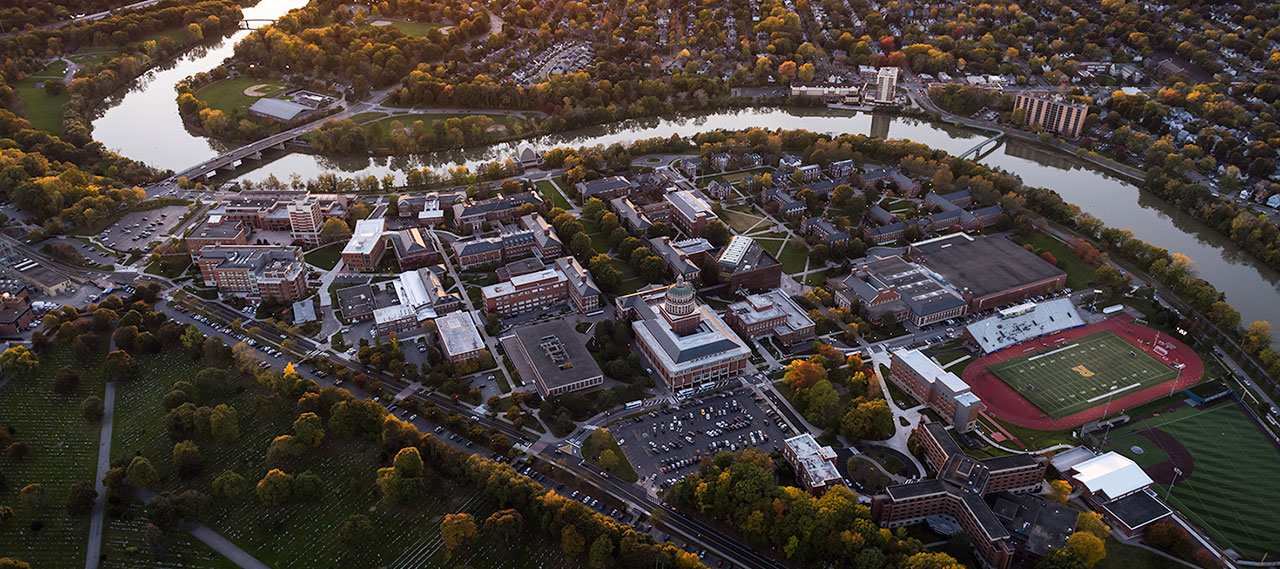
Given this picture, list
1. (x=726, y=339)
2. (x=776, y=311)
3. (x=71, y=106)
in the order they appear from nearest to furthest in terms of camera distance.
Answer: (x=726, y=339) → (x=776, y=311) → (x=71, y=106)

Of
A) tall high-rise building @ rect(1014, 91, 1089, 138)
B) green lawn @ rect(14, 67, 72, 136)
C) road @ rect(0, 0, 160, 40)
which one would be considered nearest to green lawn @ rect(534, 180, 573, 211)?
tall high-rise building @ rect(1014, 91, 1089, 138)

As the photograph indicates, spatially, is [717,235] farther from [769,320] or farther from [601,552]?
[601,552]

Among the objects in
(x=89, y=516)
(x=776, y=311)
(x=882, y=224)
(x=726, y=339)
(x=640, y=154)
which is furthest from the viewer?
(x=640, y=154)

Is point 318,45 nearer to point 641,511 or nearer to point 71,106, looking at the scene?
point 71,106

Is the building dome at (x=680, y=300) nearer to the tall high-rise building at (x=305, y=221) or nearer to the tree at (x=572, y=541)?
the tree at (x=572, y=541)


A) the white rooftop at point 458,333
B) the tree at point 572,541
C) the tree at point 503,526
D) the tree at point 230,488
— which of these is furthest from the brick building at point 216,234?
the tree at point 572,541

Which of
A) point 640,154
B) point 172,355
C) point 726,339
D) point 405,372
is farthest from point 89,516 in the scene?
point 640,154

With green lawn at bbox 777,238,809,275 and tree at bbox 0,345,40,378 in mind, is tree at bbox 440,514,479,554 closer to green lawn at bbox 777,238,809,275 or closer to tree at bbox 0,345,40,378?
tree at bbox 0,345,40,378
